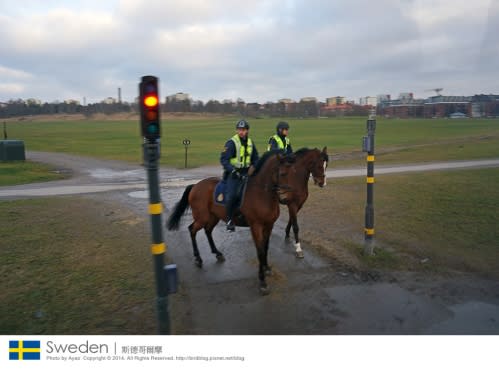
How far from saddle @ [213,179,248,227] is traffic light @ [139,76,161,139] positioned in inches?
103

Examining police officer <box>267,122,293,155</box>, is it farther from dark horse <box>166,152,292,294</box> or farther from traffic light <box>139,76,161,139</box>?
traffic light <box>139,76,161,139</box>

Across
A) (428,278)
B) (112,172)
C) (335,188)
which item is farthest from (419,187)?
(112,172)

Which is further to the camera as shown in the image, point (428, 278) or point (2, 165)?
point (2, 165)

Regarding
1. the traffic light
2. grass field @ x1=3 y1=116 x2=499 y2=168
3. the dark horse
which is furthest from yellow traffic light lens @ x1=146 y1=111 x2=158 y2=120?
grass field @ x1=3 y1=116 x2=499 y2=168

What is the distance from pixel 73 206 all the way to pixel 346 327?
10129 millimetres

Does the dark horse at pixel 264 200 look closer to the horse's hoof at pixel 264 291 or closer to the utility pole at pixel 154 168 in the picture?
the horse's hoof at pixel 264 291

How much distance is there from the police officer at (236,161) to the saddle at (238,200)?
6 centimetres

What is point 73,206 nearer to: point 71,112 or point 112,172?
point 112,172

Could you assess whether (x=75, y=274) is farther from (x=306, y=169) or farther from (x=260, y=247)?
(x=306, y=169)

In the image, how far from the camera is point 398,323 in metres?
4.75

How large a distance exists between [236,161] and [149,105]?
294cm
